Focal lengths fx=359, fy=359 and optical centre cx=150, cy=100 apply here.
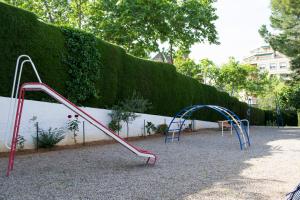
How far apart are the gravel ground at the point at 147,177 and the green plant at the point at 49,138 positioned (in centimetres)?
69

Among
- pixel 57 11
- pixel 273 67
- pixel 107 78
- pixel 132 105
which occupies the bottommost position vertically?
pixel 132 105

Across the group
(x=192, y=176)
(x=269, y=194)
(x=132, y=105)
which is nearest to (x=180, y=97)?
(x=132, y=105)

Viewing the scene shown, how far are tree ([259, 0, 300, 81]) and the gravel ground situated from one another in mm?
20523

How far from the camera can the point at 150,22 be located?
19.1 metres

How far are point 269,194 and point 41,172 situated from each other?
149 inches

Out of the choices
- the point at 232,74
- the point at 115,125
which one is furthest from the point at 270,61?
the point at 115,125

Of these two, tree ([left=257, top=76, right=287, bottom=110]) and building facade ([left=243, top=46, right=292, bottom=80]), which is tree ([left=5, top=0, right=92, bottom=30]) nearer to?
tree ([left=257, top=76, right=287, bottom=110])

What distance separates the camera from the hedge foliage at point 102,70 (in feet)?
29.1

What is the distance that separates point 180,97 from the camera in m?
18.8

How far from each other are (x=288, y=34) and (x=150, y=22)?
14.3 metres

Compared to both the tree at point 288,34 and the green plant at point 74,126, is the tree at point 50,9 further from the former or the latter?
the tree at point 288,34

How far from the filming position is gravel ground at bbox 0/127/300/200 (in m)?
4.80

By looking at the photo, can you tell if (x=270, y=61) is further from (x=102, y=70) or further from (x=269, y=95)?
(x=102, y=70)

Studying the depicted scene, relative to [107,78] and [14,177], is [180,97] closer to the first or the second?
[107,78]
